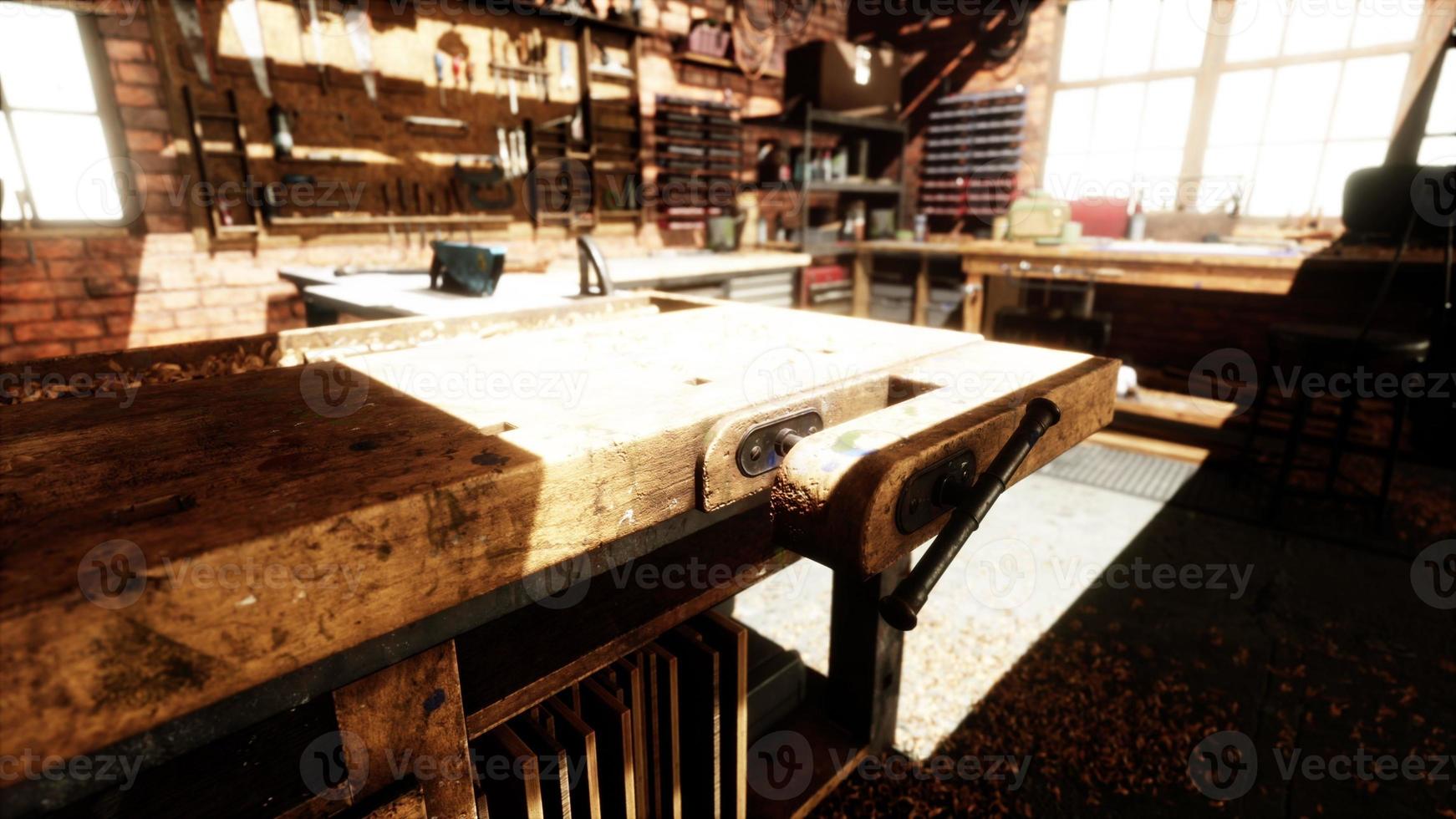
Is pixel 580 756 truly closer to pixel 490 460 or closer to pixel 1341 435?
pixel 490 460

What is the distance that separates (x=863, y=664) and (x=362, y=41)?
3889 mm

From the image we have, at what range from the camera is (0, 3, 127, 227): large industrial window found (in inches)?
114

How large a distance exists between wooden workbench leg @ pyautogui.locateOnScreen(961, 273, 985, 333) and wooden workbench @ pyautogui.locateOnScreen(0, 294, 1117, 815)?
360 cm

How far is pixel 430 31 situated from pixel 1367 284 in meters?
4.91

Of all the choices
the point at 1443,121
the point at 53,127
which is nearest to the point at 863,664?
the point at 53,127

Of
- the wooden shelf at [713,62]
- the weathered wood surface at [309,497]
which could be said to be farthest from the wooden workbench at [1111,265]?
the weathered wood surface at [309,497]

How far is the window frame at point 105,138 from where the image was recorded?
9.59 feet

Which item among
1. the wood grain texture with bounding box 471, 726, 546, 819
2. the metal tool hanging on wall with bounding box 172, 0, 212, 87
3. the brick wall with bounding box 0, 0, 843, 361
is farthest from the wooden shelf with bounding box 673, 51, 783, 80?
the wood grain texture with bounding box 471, 726, 546, 819

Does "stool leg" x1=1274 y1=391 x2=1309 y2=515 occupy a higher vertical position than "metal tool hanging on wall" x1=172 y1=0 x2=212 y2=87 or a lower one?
lower

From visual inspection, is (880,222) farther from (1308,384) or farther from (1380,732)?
(1380,732)

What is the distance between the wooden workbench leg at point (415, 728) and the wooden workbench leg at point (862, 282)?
5.01 metres

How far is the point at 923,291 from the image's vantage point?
502 centimetres

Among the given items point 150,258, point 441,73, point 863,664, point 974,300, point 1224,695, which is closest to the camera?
point 863,664

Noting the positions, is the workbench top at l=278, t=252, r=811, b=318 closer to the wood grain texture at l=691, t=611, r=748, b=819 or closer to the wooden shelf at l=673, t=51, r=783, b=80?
the wood grain texture at l=691, t=611, r=748, b=819
